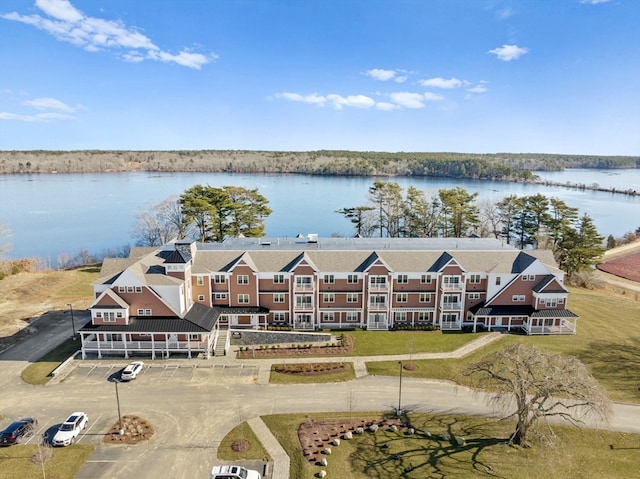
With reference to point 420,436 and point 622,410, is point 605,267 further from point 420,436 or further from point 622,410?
point 420,436

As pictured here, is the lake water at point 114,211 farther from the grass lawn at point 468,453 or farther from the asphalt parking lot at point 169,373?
the grass lawn at point 468,453

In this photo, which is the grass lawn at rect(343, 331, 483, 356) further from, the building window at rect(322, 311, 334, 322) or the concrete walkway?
the building window at rect(322, 311, 334, 322)

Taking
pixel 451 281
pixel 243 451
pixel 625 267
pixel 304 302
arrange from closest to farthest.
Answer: pixel 243 451, pixel 304 302, pixel 451 281, pixel 625 267

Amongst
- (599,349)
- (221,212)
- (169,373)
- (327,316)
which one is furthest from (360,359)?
(221,212)

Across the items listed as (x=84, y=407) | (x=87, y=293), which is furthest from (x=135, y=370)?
(x=87, y=293)

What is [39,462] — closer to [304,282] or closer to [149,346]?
[149,346]
